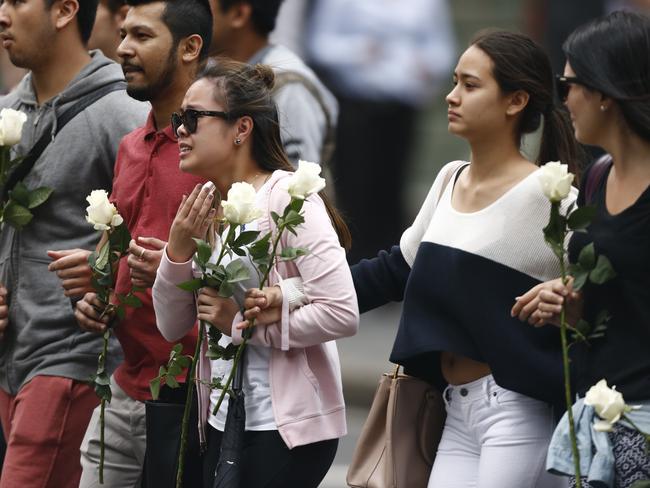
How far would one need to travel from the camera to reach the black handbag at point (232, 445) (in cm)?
499

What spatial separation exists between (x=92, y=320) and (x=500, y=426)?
4.49ft

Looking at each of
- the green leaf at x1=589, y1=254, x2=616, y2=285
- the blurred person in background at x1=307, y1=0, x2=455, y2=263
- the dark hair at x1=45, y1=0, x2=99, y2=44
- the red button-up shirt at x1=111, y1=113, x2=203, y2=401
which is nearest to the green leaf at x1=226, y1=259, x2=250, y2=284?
the red button-up shirt at x1=111, y1=113, x2=203, y2=401

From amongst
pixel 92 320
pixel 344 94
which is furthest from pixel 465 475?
pixel 344 94

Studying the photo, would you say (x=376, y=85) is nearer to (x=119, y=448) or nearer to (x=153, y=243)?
(x=119, y=448)

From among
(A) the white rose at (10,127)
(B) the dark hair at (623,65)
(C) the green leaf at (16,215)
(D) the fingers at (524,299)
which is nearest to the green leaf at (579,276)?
(D) the fingers at (524,299)

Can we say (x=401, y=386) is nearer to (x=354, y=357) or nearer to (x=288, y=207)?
(x=288, y=207)

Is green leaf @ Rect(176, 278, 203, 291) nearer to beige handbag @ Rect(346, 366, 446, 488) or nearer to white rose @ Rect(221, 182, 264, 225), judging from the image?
white rose @ Rect(221, 182, 264, 225)

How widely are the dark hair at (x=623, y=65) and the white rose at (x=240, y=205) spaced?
2.96 feet

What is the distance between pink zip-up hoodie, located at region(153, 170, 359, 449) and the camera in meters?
5.02

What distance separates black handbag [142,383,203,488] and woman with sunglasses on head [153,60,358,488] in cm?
13

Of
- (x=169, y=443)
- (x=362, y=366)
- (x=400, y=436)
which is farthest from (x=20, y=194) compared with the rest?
(x=362, y=366)

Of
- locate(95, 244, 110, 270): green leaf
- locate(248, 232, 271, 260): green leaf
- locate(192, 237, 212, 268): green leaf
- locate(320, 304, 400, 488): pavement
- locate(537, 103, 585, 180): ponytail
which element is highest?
locate(537, 103, 585, 180): ponytail

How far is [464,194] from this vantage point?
5.13 m

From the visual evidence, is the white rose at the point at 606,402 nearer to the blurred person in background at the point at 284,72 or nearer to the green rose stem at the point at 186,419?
the green rose stem at the point at 186,419
